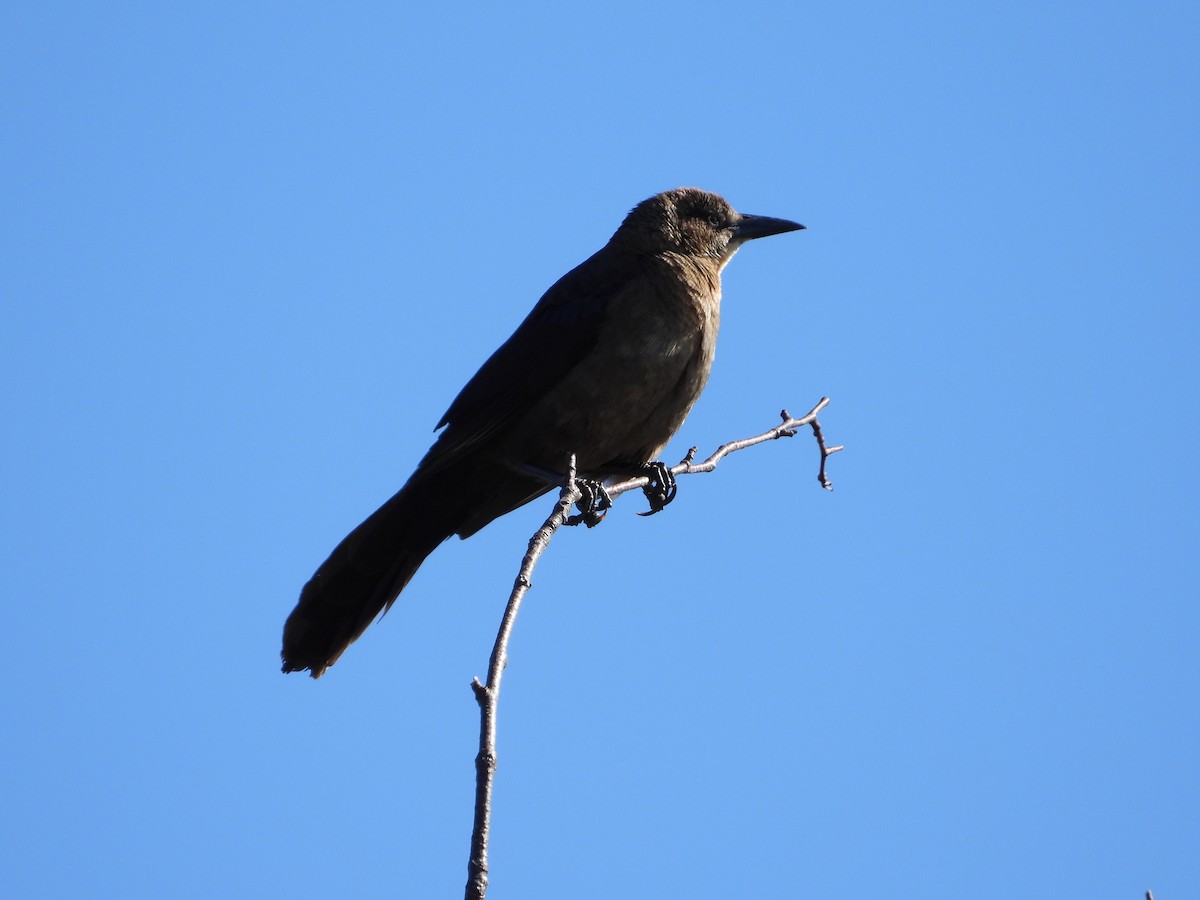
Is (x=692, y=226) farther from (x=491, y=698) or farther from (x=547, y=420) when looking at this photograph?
(x=491, y=698)

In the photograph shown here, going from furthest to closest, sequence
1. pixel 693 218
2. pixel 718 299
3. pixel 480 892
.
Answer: pixel 693 218 → pixel 718 299 → pixel 480 892

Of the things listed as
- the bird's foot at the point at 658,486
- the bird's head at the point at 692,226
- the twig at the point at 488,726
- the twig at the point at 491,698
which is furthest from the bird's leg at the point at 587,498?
the twig at the point at 488,726

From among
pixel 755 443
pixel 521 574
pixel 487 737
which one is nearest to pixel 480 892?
pixel 487 737

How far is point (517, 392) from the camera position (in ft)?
17.8

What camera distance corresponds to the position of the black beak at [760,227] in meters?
6.55

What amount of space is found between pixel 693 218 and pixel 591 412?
5.27 feet

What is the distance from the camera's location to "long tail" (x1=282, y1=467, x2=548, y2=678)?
4.94 meters

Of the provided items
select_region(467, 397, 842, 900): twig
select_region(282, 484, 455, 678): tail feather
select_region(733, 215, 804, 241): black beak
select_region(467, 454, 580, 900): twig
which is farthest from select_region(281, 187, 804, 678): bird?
select_region(467, 454, 580, 900): twig

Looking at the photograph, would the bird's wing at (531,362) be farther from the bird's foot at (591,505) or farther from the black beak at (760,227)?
the black beak at (760,227)

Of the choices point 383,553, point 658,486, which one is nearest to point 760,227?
point 658,486

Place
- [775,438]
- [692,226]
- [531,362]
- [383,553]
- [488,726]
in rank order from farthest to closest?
[692,226] < [531,362] < [383,553] < [775,438] < [488,726]

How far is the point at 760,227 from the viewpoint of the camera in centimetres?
657

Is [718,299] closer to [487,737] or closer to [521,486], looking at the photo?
[521,486]

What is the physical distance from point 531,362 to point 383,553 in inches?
39.4
